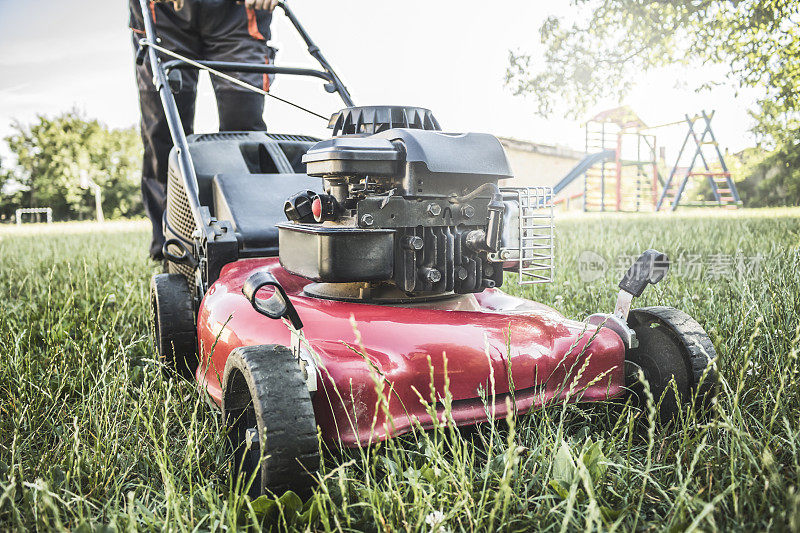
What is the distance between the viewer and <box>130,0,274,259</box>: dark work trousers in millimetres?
2844

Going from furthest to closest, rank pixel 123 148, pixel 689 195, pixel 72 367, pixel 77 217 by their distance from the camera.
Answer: pixel 123 148, pixel 77 217, pixel 689 195, pixel 72 367

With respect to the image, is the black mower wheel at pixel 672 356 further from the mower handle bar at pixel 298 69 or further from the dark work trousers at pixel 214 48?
the dark work trousers at pixel 214 48

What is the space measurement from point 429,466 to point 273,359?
1.23 ft

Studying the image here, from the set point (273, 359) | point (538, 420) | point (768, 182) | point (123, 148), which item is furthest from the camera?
point (123, 148)

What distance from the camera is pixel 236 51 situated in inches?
114

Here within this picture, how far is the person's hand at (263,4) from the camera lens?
260 centimetres

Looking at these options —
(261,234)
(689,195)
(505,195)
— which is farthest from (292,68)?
(689,195)

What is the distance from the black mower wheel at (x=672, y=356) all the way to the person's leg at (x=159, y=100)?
2.32 metres

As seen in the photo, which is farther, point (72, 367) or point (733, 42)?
point (733, 42)

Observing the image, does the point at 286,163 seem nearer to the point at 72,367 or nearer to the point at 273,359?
the point at 72,367

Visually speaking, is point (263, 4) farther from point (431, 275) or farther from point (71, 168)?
point (71, 168)

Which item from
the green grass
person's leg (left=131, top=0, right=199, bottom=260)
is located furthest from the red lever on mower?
person's leg (left=131, top=0, right=199, bottom=260)

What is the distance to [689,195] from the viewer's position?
17.7m

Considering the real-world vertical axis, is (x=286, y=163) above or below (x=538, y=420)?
above
